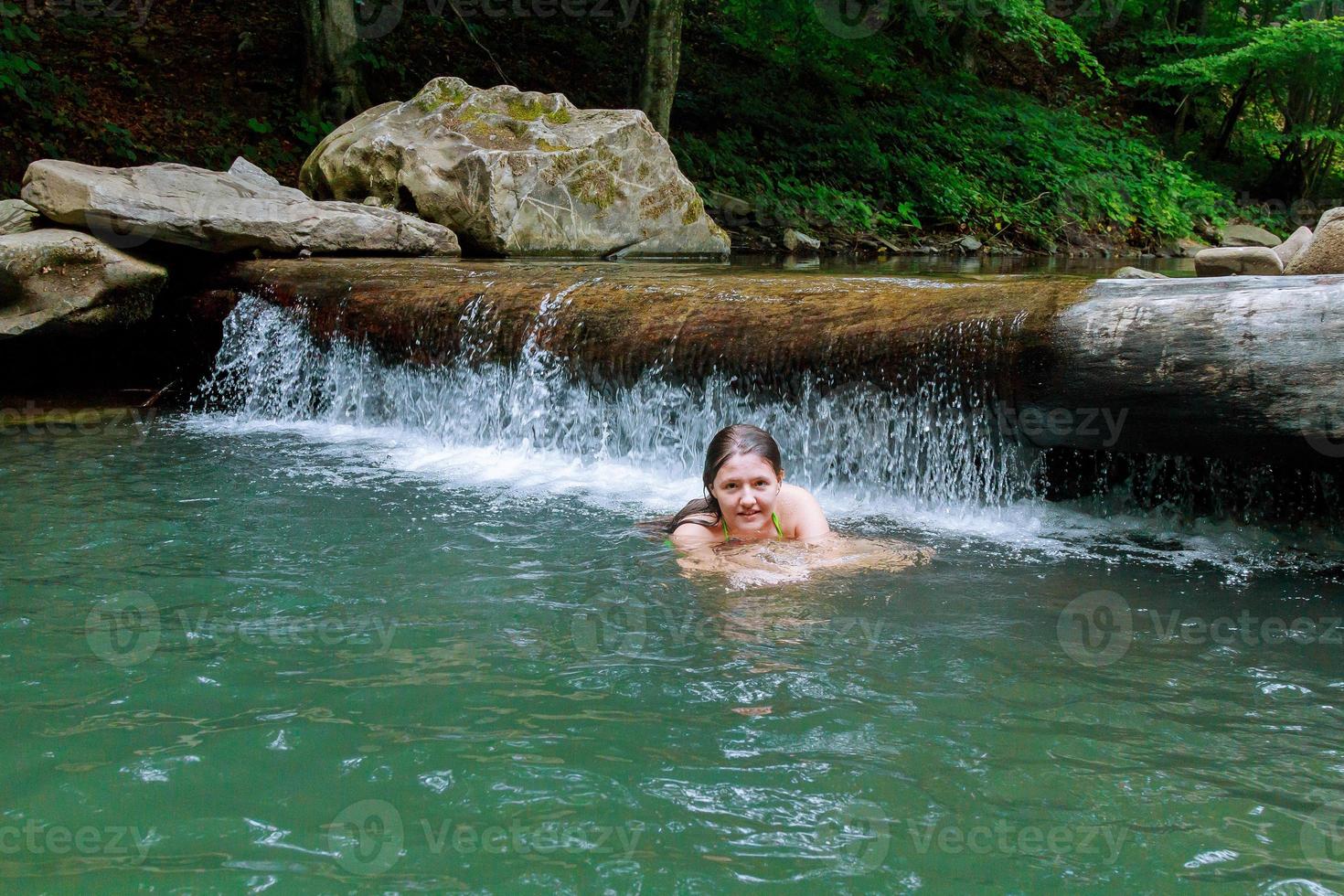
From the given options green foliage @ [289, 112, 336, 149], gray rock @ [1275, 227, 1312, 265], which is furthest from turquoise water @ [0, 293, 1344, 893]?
green foliage @ [289, 112, 336, 149]

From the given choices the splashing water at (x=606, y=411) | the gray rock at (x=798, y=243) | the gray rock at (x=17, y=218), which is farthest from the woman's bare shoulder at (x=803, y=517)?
the gray rock at (x=798, y=243)

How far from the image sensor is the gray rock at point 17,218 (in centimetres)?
827

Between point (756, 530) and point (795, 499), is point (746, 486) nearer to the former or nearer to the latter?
point (756, 530)

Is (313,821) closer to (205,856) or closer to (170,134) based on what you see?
(205,856)

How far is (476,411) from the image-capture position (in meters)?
7.06

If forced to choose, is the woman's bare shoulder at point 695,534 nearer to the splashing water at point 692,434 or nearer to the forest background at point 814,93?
the splashing water at point 692,434

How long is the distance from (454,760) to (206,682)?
0.91 metres

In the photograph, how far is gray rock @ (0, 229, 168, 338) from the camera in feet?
25.7

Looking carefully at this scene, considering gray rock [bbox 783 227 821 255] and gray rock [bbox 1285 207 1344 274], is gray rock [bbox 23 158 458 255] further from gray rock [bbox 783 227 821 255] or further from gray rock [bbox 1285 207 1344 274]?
gray rock [bbox 1285 207 1344 274]

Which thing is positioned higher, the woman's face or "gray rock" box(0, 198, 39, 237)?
"gray rock" box(0, 198, 39, 237)

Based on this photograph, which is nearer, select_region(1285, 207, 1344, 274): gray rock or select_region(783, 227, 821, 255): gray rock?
select_region(1285, 207, 1344, 274): gray rock

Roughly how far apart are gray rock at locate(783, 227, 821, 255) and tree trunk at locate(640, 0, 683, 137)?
2.17 metres

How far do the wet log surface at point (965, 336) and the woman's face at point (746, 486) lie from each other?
140 centimetres

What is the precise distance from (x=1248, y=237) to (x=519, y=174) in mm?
13296
